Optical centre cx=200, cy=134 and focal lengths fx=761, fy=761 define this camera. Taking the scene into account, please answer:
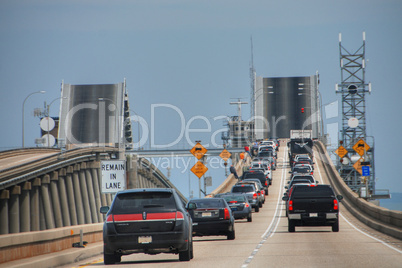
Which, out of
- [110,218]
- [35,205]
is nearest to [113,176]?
[110,218]

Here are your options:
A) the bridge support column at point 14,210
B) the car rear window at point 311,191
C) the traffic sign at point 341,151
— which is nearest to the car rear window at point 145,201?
the car rear window at point 311,191

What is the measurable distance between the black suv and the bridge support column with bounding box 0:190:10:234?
121ft

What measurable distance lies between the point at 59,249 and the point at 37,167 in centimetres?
3947

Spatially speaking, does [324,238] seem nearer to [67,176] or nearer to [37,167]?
[37,167]

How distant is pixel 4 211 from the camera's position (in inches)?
2031

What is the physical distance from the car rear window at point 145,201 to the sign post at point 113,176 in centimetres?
755

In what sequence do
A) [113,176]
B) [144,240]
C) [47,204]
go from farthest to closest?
[47,204] < [113,176] < [144,240]

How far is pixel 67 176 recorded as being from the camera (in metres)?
69.8

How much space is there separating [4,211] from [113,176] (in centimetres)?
3006

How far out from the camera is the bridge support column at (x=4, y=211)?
51.0m

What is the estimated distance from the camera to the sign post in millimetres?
23516

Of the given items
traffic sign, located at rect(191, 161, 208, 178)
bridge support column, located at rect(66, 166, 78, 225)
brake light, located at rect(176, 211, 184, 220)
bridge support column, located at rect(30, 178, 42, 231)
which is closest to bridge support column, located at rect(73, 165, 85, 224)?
bridge support column, located at rect(66, 166, 78, 225)

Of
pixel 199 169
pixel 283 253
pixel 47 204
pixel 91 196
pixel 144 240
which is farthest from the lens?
pixel 91 196

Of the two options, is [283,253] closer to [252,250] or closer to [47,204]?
[252,250]
